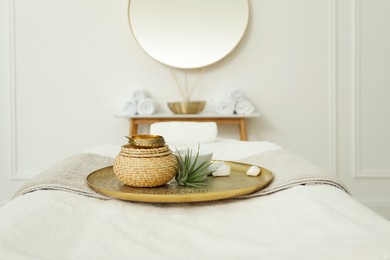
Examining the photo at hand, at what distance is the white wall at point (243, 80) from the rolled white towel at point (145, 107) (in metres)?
0.23

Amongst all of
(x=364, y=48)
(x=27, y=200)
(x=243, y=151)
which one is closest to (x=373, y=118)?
(x=364, y=48)

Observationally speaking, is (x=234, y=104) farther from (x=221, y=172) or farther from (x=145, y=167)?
(x=145, y=167)

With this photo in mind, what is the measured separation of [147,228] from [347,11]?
8.52 ft

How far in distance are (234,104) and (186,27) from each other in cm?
65

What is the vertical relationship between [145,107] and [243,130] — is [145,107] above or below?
above

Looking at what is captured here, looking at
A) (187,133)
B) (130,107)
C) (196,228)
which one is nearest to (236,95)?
(130,107)

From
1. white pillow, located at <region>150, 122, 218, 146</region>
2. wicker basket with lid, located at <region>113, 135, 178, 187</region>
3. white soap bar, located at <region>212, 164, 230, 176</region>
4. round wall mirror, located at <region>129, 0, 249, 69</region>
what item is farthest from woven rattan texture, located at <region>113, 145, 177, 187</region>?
round wall mirror, located at <region>129, 0, 249, 69</region>

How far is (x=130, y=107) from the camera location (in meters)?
2.62

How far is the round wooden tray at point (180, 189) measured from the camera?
0.77 m

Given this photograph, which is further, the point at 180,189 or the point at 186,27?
the point at 186,27

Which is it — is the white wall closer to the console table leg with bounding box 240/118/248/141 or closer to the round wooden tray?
the console table leg with bounding box 240/118/248/141

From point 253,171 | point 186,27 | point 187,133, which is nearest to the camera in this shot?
point 253,171

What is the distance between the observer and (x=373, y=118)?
2.79 metres

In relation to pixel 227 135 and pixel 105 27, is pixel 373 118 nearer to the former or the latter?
pixel 227 135
